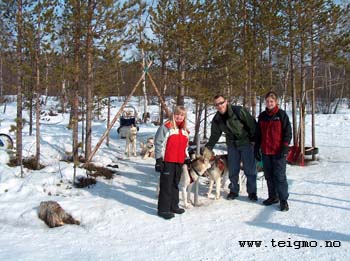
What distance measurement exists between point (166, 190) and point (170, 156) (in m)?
0.53

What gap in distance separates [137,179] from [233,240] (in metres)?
3.88

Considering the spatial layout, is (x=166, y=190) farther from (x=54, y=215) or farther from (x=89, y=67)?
(x=89, y=67)

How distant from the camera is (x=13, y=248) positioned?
4.41m

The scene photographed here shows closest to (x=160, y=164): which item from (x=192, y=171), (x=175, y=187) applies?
(x=175, y=187)

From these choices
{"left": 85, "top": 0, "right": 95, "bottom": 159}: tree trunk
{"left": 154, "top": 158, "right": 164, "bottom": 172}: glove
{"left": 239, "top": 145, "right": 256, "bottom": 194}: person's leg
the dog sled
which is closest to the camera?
{"left": 154, "top": 158, "right": 164, "bottom": 172}: glove

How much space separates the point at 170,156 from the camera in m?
5.37

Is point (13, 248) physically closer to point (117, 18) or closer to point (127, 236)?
point (127, 236)

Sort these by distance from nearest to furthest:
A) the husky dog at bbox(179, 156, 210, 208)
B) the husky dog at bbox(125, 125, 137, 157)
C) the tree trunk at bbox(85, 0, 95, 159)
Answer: the husky dog at bbox(179, 156, 210, 208) → the tree trunk at bbox(85, 0, 95, 159) → the husky dog at bbox(125, 125, 137, 157)

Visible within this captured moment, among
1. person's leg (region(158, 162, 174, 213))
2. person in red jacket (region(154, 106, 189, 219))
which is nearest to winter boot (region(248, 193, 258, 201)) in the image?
person in red jacket (region(154, 106, 189, 219))

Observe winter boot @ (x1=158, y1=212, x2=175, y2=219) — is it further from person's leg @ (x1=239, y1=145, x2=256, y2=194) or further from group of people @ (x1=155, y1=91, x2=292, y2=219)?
person's leg @ (x1=239, y1=145, x2=256, y2=194)

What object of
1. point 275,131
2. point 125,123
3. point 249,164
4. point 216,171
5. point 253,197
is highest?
point 125,123

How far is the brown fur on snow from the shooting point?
527 centimetres

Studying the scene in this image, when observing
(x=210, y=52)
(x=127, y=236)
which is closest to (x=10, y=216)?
(x=127, y=236)

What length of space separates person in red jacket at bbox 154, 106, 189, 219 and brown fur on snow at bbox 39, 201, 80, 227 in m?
1.40
